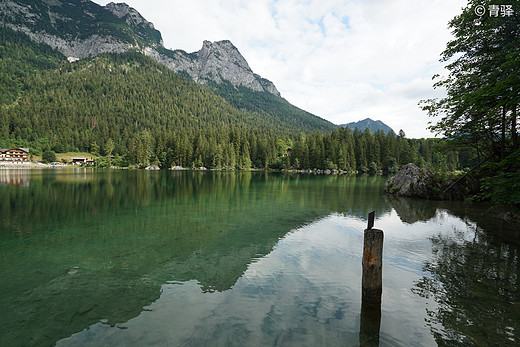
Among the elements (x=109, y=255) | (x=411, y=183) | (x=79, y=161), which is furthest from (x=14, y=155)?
(x=411, y=183)

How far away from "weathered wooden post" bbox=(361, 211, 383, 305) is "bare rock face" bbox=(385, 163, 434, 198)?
33.9m

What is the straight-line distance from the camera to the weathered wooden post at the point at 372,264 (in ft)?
23.4

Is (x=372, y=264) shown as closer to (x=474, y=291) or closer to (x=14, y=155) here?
(x=474, y=291)

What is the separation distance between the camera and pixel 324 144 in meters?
132

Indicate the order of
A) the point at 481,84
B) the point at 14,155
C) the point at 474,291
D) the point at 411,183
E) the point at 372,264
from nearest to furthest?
→ the point at 372,264 < the point at 474,291 < the point at 481,84 < the point at 411,183 < the point at 14,155

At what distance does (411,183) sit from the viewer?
3688cm

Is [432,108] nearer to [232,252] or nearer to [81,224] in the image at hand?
[232,252]

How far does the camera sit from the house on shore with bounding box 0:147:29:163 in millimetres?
143250

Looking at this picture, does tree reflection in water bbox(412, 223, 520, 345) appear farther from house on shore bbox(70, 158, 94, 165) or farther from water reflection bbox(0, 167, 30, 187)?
house on shore bbox(70, 158, 94, 165)

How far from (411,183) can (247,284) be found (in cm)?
3586

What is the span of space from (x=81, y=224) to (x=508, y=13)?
3395cm

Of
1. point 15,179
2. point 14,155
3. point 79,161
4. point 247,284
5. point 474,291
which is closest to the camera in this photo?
point 474,291

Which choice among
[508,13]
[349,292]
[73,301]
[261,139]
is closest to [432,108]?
→ [508,13]

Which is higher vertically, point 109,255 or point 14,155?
point 14,155
